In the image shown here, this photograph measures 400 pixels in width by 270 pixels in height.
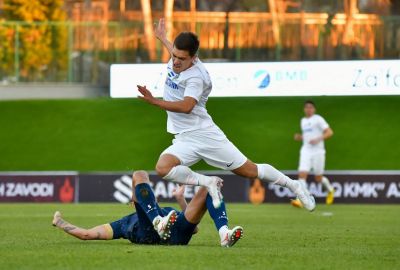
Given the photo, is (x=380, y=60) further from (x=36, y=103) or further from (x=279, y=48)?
(x=36, y=103)

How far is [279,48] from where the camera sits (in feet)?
117

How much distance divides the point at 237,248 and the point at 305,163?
14.7m

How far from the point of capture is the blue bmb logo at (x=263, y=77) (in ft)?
112

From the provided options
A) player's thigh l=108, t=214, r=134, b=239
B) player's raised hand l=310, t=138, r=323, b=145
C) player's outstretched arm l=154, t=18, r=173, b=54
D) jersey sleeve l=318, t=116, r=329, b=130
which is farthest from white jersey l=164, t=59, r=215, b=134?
player's raised hand l=310, t=138, r=323, b=145

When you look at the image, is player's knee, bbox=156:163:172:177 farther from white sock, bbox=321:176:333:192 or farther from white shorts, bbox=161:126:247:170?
white sock, bbox=321:176:333:192

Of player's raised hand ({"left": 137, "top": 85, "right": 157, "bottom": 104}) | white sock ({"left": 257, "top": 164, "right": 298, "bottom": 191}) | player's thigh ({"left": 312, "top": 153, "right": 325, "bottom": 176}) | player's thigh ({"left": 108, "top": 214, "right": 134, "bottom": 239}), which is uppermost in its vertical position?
player's raised hand ({"left": 137, "top": 85, "right": 157, "bottom": 104})

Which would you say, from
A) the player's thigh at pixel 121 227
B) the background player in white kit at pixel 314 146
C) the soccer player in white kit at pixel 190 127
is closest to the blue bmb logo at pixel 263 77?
the background player in white kit at pixel 314 146

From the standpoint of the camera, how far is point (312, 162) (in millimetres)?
26078

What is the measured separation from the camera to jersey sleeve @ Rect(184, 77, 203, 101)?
463 inches

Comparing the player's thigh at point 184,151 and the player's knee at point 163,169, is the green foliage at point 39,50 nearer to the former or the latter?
the player's thigh at point 184,151

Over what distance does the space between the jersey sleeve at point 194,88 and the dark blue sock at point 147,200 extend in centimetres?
105

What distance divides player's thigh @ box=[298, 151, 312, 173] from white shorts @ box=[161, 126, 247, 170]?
13705mm

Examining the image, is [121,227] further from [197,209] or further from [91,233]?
[197,209]

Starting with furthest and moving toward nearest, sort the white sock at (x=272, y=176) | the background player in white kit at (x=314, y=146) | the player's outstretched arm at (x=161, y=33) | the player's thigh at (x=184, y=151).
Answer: the background player in white kit at (x=314, y=146), the player's outstretched arm at (x=161, y=33), the white sock at (x=272, y=176), the player's thigh at (x=184, y=151)
